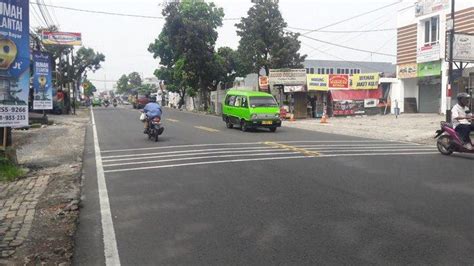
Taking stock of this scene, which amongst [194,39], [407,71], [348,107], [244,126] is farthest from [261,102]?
[194,39]

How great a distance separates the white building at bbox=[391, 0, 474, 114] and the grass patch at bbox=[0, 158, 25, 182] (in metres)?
26.7

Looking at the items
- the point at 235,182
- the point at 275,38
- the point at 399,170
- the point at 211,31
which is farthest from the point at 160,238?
the point at 211,31

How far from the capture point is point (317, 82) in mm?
37812

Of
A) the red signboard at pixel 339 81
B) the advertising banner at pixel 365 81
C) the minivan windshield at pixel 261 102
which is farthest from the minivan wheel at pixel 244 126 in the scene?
the advertising banner at pixel 365 81

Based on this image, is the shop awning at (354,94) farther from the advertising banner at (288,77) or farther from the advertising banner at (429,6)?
the advertising banner at (429,6)

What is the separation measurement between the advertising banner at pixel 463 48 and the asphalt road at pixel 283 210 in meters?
12.2

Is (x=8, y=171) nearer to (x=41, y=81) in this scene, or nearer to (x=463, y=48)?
(x=41, y=81)

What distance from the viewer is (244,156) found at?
12875 mm

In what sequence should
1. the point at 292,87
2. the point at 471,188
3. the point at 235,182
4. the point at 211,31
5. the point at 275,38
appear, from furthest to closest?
the point at 211,31 → the point at 275,38 → the point at 292,87 → the point at 235,182 → the point at 471,188

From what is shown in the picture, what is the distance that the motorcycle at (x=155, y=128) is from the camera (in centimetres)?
1746

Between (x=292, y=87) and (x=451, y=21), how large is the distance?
18.7 m

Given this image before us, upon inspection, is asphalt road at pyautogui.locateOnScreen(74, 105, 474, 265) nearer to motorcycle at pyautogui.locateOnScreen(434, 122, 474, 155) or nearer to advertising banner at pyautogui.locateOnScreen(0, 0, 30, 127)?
motorcycle at pyautogui.locateOnScreen(434, 122, 474, 155)

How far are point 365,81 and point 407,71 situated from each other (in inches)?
148

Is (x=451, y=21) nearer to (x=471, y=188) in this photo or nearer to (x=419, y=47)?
(x=471, y=188)
